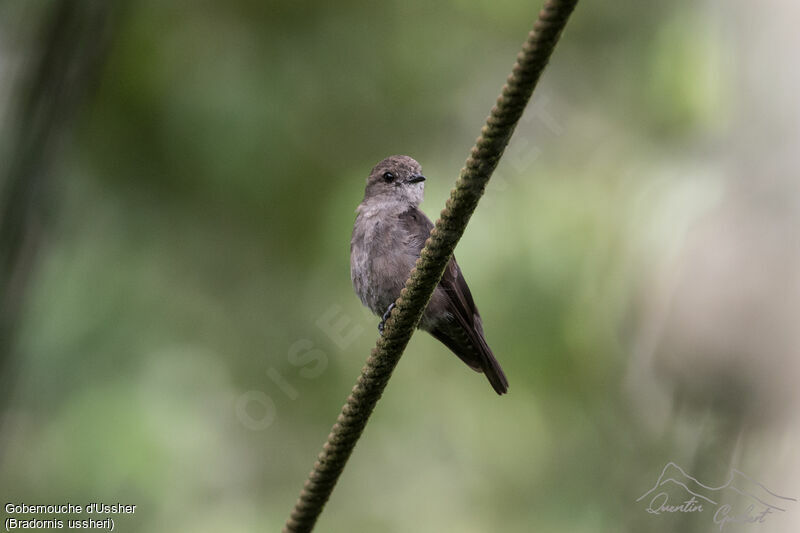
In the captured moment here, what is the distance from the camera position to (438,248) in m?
2.61

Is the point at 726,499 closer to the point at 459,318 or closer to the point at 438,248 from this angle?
the point at 459,318

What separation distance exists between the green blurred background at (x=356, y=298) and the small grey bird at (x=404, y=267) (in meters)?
0.58

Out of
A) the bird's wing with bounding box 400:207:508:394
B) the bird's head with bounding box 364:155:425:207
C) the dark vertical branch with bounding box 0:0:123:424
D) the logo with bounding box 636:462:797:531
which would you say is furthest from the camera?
the bird's head with bounding box 364:155:425:207

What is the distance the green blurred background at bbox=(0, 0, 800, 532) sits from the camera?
224 inches

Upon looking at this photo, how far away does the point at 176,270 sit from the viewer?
672 cm

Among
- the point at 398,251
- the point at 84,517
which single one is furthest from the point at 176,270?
the point at 398,251

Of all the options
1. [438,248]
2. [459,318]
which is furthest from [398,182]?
[438,248]

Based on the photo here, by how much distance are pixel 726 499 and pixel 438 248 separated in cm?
308

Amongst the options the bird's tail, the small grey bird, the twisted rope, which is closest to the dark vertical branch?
the twisted rope

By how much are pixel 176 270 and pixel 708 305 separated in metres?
4.05

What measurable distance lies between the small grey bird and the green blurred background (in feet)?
1.91

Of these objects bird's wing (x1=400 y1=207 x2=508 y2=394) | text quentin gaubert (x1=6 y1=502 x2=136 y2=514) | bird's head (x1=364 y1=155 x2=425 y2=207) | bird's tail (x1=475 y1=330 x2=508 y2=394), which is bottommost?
text quentin gaubert (x1=6 y1=502 x2=136 y2=514)

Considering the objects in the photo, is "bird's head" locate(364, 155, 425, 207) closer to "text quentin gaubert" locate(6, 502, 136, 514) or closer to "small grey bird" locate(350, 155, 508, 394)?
"small grey bird" locate(350, 155, 508, 394)

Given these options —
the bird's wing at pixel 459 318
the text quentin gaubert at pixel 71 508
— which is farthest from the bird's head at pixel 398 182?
the text quentin gaubert at pixel 71 508
